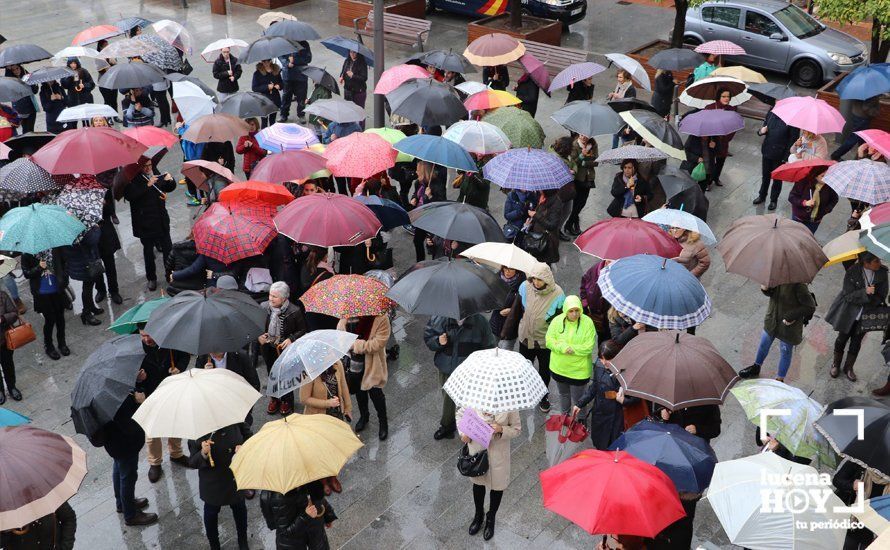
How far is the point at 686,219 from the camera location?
10047 mm

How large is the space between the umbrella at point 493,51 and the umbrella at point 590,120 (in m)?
2.89

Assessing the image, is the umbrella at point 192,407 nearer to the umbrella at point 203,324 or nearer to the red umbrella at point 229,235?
the umbrella at point 203,324

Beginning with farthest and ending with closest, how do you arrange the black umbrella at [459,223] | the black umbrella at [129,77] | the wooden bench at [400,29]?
the wooden bench at [400,29]
the black umbrella at [129,77]
the black umbrella at [459,223]

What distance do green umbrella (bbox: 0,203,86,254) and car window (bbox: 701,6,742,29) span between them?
15226mm

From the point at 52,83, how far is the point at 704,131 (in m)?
10.5

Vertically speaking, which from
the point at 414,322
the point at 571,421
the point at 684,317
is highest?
the point at 684,317

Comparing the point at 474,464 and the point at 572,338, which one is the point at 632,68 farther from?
the point at 474,464

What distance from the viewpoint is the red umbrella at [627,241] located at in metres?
9.46

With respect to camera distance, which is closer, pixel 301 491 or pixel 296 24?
pixel 301 491

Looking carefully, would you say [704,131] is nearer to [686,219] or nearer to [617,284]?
[686,219]

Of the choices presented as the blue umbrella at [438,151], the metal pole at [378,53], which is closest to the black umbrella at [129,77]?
the metal pole at [378,53]

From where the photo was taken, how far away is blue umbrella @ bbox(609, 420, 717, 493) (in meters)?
6.80

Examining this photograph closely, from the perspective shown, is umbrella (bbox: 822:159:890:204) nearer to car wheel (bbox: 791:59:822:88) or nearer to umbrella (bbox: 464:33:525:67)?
umbrella (bbox: 464:33:525:67)

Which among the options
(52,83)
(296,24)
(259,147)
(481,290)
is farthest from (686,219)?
(52,83)
